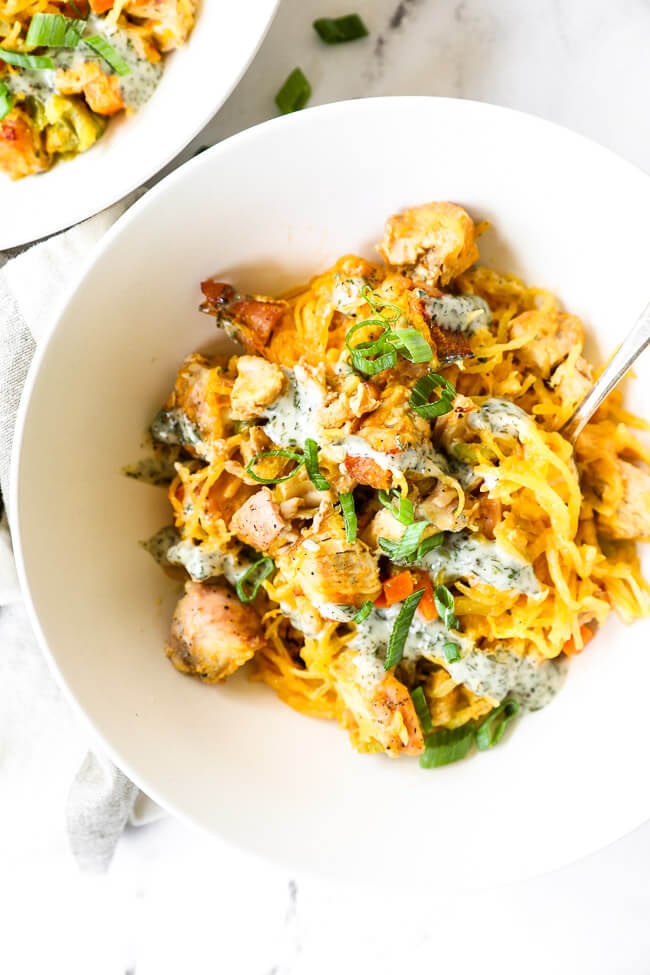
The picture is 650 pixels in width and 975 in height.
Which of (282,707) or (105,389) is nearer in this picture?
(105,389)

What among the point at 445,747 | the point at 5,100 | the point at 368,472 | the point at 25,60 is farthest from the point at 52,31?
the point at 445,747

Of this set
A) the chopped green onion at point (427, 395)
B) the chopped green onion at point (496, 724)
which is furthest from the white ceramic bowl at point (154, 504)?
the chopped green onion at point (427, 395)

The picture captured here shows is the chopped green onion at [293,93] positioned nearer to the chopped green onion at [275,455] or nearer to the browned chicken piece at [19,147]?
the browned chicken piece at [19,147]

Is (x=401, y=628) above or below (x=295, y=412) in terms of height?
below

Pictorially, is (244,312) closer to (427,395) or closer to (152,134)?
(427,395)

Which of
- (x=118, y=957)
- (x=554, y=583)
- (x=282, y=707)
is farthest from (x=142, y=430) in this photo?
(x=118, y=957)

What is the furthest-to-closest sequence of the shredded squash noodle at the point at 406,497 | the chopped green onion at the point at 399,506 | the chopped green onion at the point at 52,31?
the chopped green onion at the point at 52,31
the shredded squash noodle at the point at 406,497
the chopped green onion at the point at 399,506

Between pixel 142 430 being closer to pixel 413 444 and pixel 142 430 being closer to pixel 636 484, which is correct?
pixel 413 444
